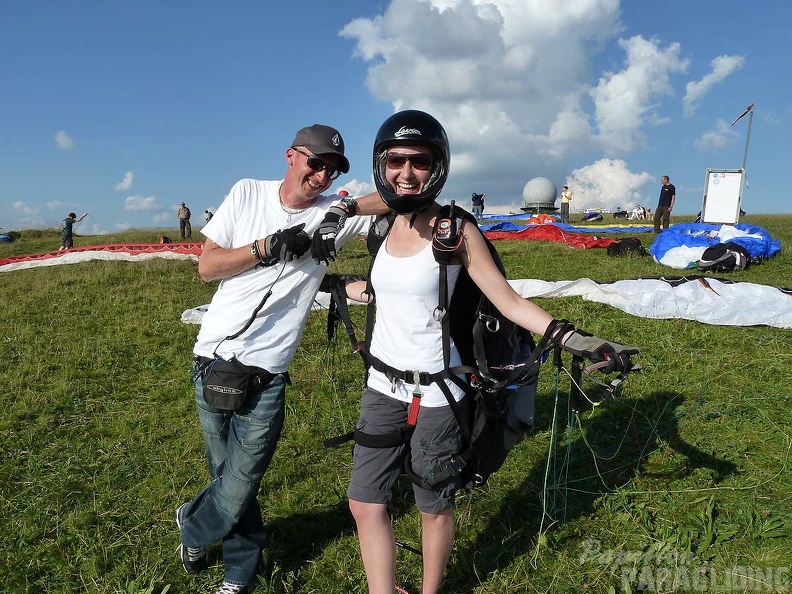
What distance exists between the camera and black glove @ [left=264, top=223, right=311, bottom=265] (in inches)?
105

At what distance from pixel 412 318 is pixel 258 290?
92 centimetres

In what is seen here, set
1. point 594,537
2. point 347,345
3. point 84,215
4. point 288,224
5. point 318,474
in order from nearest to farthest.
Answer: point 288,224 → point 594,537 → point 318,474 → point 347,345 → point 84,215

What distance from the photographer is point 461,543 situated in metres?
3.54

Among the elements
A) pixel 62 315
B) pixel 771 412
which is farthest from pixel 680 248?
pixel 62 315

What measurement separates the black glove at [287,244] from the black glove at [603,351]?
1.37 m

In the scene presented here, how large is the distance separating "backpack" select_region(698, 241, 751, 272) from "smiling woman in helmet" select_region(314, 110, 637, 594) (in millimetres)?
11557

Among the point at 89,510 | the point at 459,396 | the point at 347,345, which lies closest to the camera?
the point at 459,396

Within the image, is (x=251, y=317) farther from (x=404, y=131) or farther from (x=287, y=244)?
(x=404, y=131)

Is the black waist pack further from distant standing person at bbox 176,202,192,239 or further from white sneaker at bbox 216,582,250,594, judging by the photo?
distant standing person at bbox 176,202,192,239

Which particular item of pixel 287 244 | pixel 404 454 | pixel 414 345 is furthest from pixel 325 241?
pixel 404 454

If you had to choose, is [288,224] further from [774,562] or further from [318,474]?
[774,562]

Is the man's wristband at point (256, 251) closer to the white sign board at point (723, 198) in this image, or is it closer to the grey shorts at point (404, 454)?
the grey shorts at point (404, 454)

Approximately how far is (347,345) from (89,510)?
4.08 meters

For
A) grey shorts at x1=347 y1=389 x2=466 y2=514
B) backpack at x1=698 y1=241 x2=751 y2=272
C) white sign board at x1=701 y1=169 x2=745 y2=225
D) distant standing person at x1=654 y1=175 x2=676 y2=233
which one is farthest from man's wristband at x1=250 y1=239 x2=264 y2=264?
distant standing person at x1=654 y1=175 x2=676 y2=233
